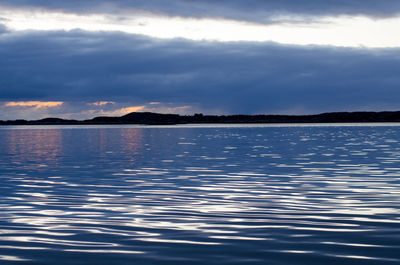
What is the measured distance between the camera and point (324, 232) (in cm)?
1509

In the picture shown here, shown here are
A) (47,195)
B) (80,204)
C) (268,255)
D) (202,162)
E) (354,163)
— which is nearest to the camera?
(268,255)

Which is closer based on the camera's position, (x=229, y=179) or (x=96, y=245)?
(x=96, y=245)

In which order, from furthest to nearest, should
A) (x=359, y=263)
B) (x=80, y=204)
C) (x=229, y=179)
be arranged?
(x=229, y=179), (x=80, y=204), (x=359, y=263)

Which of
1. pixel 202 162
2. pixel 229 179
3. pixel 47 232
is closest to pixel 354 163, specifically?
pixel 202 162

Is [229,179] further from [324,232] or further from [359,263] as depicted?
[359,263]

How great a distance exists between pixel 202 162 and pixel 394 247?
28220 mm

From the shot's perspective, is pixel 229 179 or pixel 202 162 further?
pixel 202 162

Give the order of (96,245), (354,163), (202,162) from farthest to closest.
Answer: (202,162) → (354,163) → (96,245)

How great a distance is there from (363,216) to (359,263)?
580 centimetres

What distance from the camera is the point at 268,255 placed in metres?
12.7

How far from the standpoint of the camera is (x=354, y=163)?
3862cm

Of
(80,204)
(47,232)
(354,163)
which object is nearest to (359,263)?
(47,232)

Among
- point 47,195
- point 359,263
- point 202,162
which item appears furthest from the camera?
point 202,162

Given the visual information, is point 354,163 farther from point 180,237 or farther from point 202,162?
point 180,237
